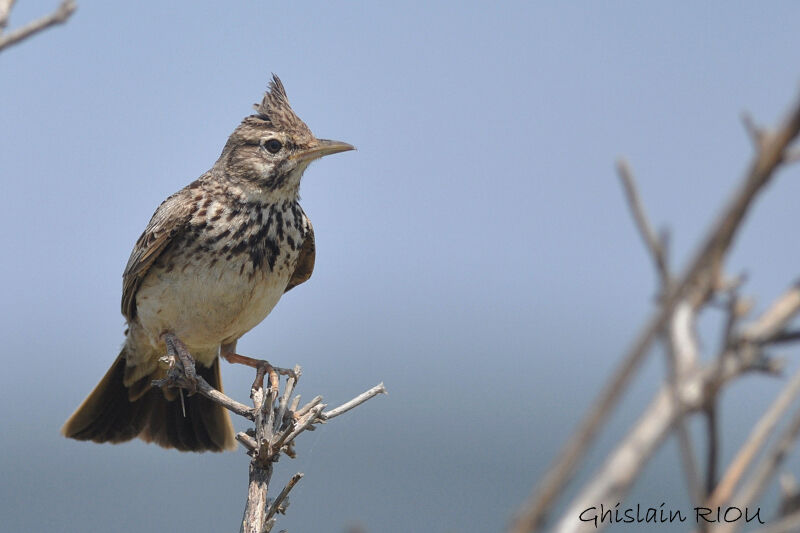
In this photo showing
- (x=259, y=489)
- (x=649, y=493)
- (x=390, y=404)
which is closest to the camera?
(x=259, y=489)

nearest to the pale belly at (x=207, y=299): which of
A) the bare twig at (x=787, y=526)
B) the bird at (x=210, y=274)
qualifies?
the bird at (x=210, y=274)

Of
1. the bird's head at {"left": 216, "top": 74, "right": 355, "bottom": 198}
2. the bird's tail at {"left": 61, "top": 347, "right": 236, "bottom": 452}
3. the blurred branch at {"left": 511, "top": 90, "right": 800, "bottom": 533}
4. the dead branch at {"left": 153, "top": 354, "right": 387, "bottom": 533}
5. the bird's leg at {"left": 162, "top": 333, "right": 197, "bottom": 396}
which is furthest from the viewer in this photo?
the bird's tail at {"left": 61, "top": 347, "right": 236, "bottom": 452}

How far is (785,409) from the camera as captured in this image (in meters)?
1.20

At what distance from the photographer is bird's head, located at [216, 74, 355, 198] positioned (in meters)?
5.95

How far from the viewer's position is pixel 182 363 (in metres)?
5.30

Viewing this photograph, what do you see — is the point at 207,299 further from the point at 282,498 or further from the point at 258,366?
the point at 282,498

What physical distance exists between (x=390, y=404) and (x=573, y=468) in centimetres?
6844

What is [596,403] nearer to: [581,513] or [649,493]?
[581,513]

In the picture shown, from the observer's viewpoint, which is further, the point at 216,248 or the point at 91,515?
the point at 91,515

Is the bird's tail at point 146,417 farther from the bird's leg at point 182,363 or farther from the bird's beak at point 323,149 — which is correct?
the bird's beak at point 323,149

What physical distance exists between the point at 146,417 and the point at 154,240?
1.16 metres

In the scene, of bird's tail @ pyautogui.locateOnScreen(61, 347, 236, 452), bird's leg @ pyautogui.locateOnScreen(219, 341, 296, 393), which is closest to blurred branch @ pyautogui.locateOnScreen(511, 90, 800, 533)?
bird's leg @ pyautogui.locateOnScreen(219, 341, 296, 393)

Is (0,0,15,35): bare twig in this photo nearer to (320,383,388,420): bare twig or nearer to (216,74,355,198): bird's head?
(320,383,388,420): bare twig

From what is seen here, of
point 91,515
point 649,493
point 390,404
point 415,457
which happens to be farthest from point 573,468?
point 390,404
